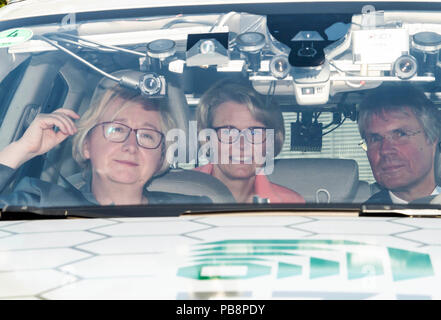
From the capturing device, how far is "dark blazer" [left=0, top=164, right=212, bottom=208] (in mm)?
2750

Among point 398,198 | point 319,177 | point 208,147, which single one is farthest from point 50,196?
point 398,198

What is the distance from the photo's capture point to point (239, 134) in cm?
298

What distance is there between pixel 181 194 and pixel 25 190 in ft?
1.63

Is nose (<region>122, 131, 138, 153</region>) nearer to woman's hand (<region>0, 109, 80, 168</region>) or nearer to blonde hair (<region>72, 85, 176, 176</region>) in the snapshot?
blonde hair (<region>72, 85, 176, 176</region>)

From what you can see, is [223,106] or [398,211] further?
[223,106]

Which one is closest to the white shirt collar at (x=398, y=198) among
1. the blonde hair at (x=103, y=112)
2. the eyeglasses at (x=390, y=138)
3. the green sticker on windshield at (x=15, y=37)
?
the eyeglasses at (x=390, y=138)

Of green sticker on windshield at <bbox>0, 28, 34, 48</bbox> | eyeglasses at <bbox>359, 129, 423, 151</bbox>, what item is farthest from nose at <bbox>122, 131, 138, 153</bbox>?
eyeglasses at <bbox>359, 129, 423, 151</bbox>

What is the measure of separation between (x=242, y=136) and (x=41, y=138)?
66 cm

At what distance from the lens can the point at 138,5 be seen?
3287mm

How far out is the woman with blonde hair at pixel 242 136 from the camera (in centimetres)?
275

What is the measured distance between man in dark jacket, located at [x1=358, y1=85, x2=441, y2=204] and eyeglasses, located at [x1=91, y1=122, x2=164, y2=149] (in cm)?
65

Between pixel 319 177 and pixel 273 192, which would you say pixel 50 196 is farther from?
pixel 319 177
